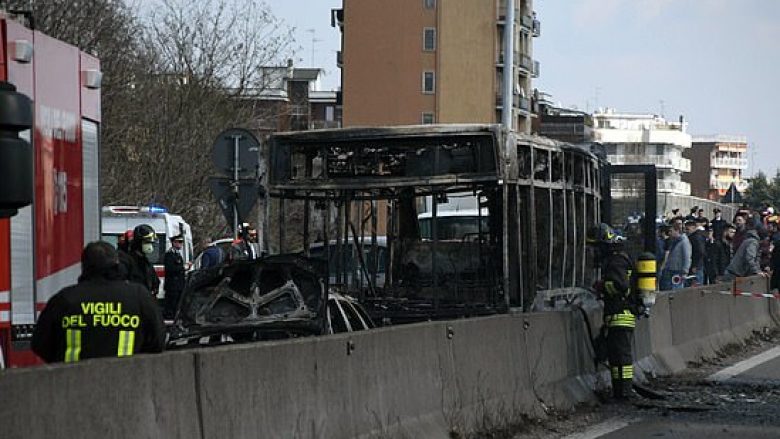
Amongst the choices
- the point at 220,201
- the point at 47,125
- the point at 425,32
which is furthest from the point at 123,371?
the point at 425,32

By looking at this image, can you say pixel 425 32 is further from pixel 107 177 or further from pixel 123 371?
pixel 123 371

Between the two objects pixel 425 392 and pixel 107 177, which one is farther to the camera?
pixel 107 177

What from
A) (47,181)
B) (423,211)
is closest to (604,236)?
(423,211)

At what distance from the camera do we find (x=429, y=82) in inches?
4154

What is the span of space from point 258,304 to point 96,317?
4.52m

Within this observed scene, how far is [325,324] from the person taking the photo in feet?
40.7

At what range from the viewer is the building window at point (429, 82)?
345 feet

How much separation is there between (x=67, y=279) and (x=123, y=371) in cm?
386

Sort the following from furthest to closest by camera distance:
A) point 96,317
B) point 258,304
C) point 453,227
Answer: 1. point 453,227
2. point 258,304
3. point 96,317

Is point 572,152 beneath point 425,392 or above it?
above

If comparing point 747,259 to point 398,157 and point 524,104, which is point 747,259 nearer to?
point 398,157

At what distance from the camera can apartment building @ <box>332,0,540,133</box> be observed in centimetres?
10444

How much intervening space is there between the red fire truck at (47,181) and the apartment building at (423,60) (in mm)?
92942

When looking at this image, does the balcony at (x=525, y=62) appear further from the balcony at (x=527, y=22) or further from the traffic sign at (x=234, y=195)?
the traffic sign at (x=234, y=195)
